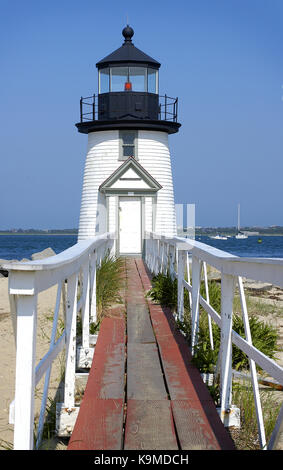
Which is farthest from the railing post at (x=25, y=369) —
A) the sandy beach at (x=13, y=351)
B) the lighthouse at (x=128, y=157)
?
the lighthouse at (x=128, y=157)

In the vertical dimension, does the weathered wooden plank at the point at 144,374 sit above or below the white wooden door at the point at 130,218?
below

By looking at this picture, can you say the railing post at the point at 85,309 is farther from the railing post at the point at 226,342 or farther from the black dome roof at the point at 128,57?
the black dome roof at the point at 128,57

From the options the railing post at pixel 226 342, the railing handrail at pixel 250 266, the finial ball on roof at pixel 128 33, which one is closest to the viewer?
the railing handrail at pixel 250 266

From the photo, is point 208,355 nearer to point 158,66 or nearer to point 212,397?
point 212,397

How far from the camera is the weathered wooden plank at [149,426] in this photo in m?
3.88

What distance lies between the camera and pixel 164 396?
4926 mm

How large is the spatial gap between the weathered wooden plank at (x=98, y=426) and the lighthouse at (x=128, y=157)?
55.4 feet

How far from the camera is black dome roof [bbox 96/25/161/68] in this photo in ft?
73.0

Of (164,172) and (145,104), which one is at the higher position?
(145,104)

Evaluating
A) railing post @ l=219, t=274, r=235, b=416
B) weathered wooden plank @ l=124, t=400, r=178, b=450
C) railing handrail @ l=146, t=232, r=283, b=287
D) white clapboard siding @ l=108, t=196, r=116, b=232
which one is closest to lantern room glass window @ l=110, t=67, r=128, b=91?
white clapboard siding @ l=108, t=196, r=116, b=232

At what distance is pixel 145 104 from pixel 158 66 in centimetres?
164

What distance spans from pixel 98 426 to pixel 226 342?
1.13 metres

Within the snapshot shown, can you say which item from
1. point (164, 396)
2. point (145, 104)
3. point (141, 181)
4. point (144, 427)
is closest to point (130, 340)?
point (164, 396)
